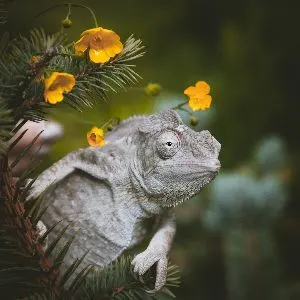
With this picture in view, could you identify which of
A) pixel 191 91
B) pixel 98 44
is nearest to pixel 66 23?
pixel 98 44

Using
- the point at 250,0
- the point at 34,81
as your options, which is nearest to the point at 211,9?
the point at 250,0

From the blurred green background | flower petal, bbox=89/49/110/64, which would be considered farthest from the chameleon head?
the blurred green background

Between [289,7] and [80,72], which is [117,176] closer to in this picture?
[80,72]

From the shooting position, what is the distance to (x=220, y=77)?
2266 mm

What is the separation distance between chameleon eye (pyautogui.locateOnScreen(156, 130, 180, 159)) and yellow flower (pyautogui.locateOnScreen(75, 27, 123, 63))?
136 millimetres

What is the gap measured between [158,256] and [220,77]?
63.4 inches

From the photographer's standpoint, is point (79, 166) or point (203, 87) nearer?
point (203, 87)

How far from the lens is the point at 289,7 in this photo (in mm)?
2318

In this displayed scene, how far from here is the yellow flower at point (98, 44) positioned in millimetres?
589

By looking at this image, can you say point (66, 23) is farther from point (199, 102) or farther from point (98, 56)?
point (199, 102)

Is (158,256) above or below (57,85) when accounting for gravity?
below

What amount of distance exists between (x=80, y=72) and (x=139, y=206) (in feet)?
0.70

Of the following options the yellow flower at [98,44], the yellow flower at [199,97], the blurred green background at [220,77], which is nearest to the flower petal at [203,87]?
the yellow flower at [199,97]

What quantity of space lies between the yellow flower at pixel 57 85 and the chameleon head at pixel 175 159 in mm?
160
